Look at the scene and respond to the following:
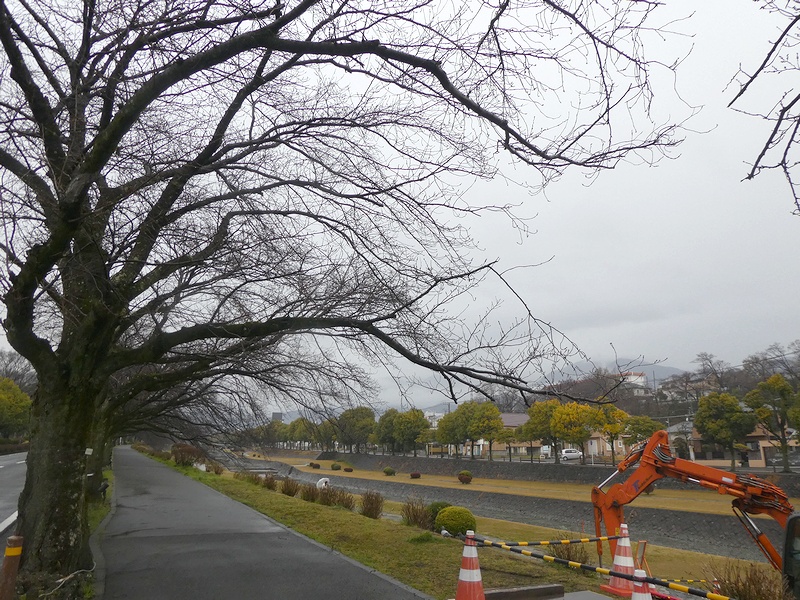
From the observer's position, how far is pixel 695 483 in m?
10.8

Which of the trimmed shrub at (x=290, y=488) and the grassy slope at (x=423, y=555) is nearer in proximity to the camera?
the grassy slope at (x=423, y=555)

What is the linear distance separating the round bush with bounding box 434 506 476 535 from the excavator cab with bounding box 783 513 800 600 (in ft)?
25.7

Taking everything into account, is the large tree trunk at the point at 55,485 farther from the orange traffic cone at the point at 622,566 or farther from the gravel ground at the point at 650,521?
the gravel ground at the point at 650,521

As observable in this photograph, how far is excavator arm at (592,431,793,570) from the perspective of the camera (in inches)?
398

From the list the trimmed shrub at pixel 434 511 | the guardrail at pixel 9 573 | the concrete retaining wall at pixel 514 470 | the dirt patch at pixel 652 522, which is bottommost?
the dirt patch at pixel 652 522

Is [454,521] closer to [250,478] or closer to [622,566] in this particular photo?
[622,566]

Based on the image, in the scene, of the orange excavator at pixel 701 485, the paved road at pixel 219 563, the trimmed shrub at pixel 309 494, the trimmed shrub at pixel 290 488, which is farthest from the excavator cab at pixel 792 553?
the trimmed shrub at pixel 290 488

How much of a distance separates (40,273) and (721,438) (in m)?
38.4

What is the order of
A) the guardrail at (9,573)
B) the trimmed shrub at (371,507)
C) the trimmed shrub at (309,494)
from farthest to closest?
the trimmed shrub at (309,494), the trimmed shrub at (371,507), the guardrail at (9,573)

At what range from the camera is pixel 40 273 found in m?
5.21

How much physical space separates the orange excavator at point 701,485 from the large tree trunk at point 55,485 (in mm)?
7570

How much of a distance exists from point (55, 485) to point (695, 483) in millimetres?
10241

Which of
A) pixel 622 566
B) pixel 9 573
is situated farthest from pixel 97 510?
pixel 622 566

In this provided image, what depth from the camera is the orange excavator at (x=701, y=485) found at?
10.1 m
